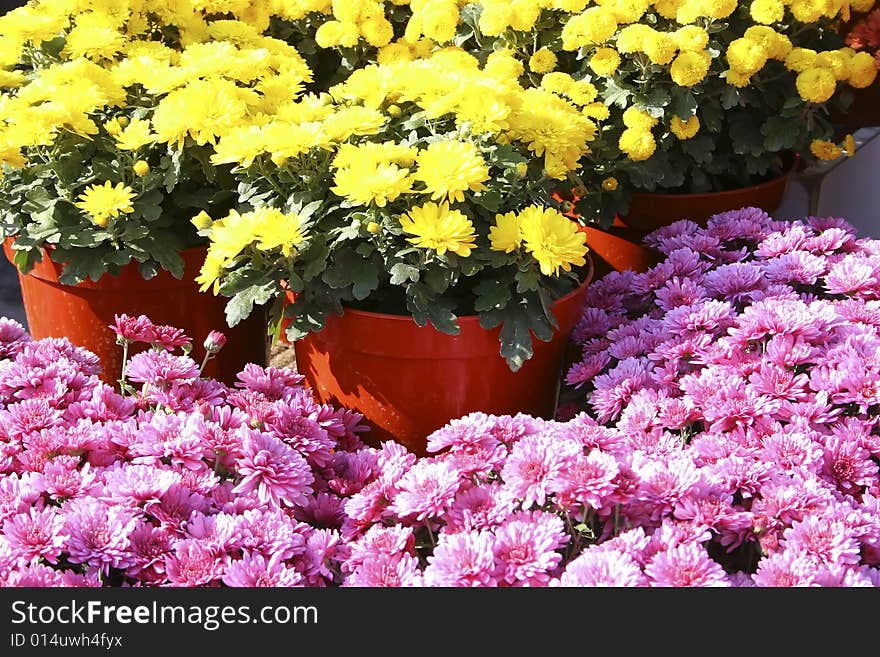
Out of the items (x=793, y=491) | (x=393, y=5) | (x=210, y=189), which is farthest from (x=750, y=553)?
A: (x=393, y=5)

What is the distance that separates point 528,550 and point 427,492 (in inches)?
8.1

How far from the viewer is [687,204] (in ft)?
9.37

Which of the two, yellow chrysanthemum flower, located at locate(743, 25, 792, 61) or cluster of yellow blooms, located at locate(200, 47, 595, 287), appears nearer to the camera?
cluster of yellow blooms, located at locate(200, 47, 595, 287)

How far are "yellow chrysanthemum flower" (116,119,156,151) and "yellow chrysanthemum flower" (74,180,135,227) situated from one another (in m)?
0.09

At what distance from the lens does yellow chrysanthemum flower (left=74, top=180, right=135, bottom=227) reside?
2055 mm

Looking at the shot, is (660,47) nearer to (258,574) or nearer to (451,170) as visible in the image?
(451,170)

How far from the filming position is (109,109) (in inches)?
91.4

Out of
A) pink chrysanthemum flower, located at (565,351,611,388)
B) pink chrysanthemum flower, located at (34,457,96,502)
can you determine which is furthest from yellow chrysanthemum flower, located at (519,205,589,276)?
pink chrysanthemum flower, located at (34,457,96,502)

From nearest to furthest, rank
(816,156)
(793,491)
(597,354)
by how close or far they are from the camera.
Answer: (793,491), (597,354), (816,156)

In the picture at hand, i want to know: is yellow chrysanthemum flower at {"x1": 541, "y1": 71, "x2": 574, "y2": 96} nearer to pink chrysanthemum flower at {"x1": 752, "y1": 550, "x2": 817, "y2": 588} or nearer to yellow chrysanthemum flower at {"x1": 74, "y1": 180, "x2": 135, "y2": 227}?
yellow chrysanthemum flower at {"x1": 74, "y1": 180, "x2": 135, "y2": 227}

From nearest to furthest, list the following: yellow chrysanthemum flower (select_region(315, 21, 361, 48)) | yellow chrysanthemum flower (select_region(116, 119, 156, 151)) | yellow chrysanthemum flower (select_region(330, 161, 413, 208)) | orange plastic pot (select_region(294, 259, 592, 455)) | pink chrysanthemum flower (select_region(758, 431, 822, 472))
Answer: pink chrysanthemum flower (select_region(758, 431, 822, 472)) < yellow chrysanthemum flower (select_region(330, 161, 413, 208)) < orange plastic pot (select_region(294, 259, 592, 455)) < yellow chrysanthemum flower (select_region(116, 119, 156, 151)) < yellow chrysanthemum flower (select_region(315, 21, 361, 48))

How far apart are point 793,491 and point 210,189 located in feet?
4.79

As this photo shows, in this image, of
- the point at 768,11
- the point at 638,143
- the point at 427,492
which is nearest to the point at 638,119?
the point at 638,143
